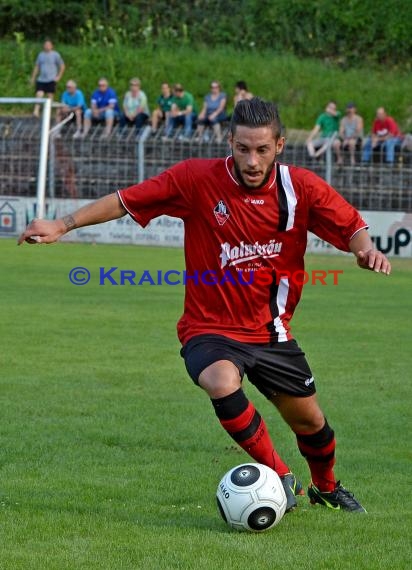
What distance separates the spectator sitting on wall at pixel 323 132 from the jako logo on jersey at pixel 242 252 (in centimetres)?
1986

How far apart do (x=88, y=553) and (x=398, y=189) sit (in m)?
20.4

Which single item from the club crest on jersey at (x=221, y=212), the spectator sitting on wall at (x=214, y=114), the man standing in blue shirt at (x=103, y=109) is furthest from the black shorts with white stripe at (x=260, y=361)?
the man standing in blue shirt at (x=103, y=109)

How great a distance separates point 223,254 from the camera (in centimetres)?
599

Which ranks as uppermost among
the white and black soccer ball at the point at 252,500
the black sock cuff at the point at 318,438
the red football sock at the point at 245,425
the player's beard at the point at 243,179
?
the player's beard at the point at 243,179

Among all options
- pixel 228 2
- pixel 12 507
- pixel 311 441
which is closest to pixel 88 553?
pixel 12 507

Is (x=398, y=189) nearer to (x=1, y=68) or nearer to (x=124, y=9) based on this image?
(x=1, y=68)

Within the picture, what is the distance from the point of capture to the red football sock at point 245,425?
5.73 m

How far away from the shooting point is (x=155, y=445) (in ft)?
25.8

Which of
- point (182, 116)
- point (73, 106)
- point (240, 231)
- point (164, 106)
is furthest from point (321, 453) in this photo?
point (73, 106)

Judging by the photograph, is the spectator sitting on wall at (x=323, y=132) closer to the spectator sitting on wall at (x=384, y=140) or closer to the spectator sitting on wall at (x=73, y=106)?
the spectator sitting on wall at (x=384, y=140)

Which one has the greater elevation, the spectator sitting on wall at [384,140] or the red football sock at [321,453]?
the spectator sitting on wall at [384,140]

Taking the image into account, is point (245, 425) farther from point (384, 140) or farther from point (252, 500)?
point (384, 140)

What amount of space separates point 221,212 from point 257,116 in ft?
1.70

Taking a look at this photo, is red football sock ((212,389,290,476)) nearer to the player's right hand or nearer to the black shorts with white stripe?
the black shorts with white stripe
